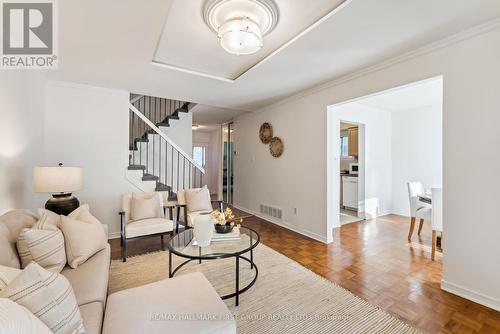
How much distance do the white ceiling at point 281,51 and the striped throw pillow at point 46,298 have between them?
184cm

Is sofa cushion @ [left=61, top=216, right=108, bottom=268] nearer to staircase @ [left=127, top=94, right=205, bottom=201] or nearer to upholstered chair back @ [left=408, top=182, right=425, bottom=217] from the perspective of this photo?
staircase @ [left=127, top=94, right=205, bottom=201]

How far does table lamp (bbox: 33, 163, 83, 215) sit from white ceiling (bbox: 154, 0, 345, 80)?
5.39 ft

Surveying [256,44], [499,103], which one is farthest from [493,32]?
[256,44]

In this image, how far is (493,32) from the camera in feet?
6.10

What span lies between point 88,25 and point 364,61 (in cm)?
279

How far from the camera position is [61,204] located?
2584 millimetres

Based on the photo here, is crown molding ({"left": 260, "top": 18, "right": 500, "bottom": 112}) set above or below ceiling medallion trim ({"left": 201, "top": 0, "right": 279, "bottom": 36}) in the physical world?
below

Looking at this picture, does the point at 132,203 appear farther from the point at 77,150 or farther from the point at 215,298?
the point at 215,298

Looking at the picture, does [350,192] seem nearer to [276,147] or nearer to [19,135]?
[276,147]

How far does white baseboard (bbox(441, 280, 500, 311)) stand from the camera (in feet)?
6.13

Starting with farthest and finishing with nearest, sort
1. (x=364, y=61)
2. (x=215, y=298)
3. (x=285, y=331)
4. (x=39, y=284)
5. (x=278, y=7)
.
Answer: (x=364, y=61)
(x=278, y=7)
(x=285, y=331)
(x=215, y=298)
(x=39, y=284)

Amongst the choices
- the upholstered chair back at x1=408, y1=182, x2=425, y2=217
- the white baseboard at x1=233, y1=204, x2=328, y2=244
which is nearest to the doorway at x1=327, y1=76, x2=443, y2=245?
the white baseboard at x1=233, y1=204, x2=328, y2=244

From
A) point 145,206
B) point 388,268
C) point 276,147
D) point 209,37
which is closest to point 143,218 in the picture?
point 145,206

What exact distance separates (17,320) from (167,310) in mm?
635
